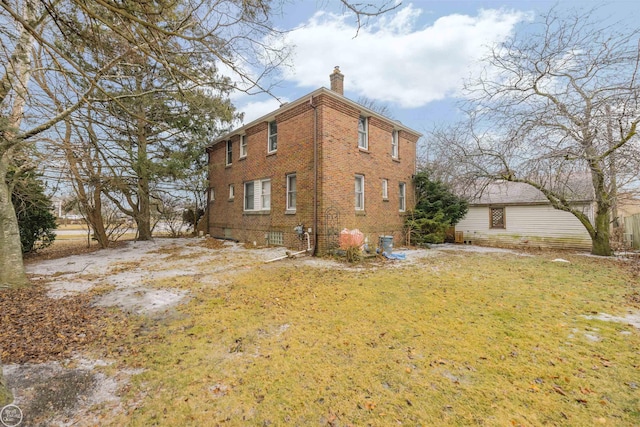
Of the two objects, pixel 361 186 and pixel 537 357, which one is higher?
pixel 361 186

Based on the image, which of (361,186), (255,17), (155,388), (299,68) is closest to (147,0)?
(255,17)

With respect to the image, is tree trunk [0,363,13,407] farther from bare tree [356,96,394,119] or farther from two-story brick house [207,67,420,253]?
bare tree [356,96,394,119]

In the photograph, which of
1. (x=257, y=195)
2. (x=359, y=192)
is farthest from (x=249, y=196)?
(x=359, y=192)

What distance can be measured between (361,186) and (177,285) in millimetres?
8061

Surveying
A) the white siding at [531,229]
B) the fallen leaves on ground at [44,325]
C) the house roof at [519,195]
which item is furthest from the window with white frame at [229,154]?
the white siding at [531,229]

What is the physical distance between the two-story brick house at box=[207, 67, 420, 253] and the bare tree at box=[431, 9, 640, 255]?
12.8 feet

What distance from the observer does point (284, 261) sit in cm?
885

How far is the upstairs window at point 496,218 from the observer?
612 inches

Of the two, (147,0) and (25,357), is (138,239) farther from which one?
(147,0)

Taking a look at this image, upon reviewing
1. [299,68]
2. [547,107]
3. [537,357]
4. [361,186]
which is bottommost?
[537,357]

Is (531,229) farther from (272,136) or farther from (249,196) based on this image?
(249,196)

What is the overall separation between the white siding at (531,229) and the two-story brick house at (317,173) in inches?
204

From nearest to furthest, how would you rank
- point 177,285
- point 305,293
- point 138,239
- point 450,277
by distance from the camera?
point 305,293 → point 177,285 → point 450,277 → point 138,239

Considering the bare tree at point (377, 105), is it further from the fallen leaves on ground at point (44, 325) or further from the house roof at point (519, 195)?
the fallen leaves on ground at point (44, 325)
